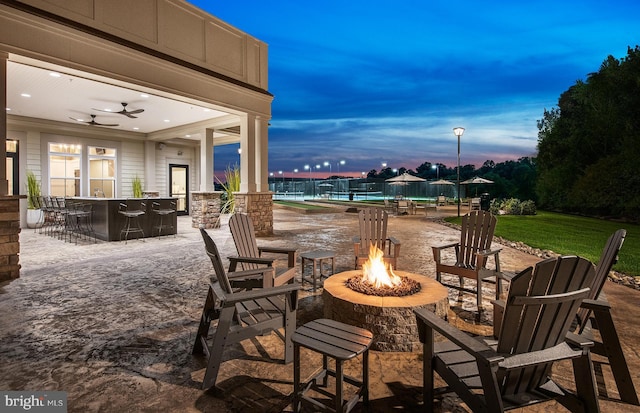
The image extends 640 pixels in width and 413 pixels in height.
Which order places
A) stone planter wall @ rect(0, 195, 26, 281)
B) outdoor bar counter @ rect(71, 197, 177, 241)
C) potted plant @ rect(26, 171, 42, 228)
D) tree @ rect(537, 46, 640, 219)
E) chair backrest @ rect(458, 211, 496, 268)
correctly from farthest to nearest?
tree @ rect(537, 46, 640, 219), potted plant @ rect(26, 171, 42, 228), outdoor bar counter @ rect(71, 197, 177, 241), stone planter wall @ rect(0, 195, 26, 281), chair backrest @ rect(458, 211, 496, 268)

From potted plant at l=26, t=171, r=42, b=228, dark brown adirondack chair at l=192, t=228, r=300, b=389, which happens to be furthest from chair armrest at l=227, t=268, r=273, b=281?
potted plant at l=26, t=171, r=42, b=228

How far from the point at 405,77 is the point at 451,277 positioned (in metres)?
66.3

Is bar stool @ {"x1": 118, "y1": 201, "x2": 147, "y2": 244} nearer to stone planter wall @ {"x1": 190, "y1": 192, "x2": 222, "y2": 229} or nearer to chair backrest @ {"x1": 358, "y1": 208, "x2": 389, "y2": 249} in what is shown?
stone planter wall @ {"x1": 190, "y1": 192, "x2": 222, "y2": 229}

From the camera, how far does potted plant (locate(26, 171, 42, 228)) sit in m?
10.5

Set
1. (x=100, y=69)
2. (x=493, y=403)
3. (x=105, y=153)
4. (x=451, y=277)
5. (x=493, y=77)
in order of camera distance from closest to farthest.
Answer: (x=493, y=403)
(x=451, y=277)
(x=100, y=69)
(x=105, y=153)
(x=493, y=77)

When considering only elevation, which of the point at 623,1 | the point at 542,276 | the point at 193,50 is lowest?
the point at 542,276

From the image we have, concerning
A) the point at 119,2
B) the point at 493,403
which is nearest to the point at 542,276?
the point at 493,403


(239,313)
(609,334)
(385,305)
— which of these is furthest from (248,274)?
(609,334)

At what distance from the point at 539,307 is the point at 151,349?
2.73 m

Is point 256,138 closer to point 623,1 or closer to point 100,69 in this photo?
point 100,69

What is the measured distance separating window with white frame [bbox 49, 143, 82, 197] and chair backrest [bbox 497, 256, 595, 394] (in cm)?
1382

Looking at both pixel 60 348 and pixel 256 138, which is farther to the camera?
pixel 256 138

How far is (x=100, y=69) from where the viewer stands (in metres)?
5.92

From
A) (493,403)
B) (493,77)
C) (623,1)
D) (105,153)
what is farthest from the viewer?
(493,77)
